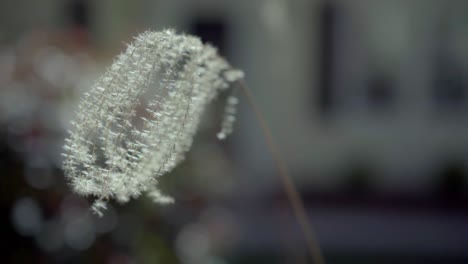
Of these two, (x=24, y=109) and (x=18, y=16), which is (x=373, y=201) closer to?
(x=18, y=16)

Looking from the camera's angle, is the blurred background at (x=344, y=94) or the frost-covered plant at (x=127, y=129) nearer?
the frost-covered plant at (x=127, y=129)

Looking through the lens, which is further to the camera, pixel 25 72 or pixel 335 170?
pixel 335 170

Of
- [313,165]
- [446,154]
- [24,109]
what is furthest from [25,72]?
[446,154]

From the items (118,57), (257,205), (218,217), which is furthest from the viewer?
(257,205)

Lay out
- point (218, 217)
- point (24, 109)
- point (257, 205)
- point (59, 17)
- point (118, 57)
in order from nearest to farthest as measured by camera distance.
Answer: point (118, 57)
point (24, 109)
point (218, 217)
point (257, 205)
point (59, 17)

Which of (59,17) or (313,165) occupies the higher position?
(59,17)

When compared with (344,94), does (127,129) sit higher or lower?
lower

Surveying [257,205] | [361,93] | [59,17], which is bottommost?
[257,205]

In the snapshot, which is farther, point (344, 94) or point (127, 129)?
point (344, 94)

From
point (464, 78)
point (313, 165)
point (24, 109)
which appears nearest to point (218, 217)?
point (24, 109)

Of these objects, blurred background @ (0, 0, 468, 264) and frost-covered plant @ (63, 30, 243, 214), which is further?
blurred background @ (0, 0, 468, 264)
